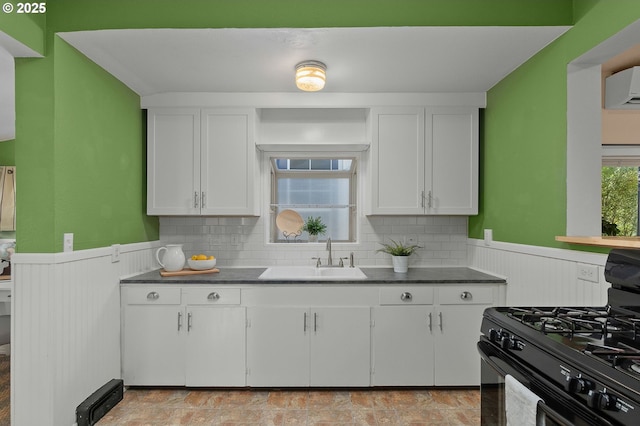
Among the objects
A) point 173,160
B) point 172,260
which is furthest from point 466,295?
point 173,160

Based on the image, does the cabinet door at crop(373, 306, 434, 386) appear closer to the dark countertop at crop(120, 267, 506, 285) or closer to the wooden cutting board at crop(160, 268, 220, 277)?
the dark countertop at crop(120, 267, 506, 285)

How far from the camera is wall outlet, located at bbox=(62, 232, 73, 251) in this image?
2.16m

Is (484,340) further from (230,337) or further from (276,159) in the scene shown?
(276,159)

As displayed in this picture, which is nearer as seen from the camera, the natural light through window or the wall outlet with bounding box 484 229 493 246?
the wall outlet with bounding box 484 229 493 246

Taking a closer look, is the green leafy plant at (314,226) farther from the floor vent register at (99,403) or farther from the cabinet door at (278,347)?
the floor vent register at (99,403)

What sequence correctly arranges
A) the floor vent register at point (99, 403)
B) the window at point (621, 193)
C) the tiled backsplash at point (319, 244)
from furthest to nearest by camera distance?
the tiled backsplash at point (319, 244), the window at point (621, 193), the floor vent register at point (99, 403)

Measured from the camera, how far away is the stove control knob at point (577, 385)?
1.00 metres

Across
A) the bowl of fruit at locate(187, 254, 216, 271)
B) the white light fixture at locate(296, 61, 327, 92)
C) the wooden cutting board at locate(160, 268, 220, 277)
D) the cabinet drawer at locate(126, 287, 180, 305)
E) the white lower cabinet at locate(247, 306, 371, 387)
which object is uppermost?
the white light fixture at locate(296, 61, 327, 92)

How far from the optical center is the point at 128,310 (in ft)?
8.92

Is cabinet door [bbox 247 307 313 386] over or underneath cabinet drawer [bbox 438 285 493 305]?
underneath

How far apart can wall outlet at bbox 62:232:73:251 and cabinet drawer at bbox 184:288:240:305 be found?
2.65 feet

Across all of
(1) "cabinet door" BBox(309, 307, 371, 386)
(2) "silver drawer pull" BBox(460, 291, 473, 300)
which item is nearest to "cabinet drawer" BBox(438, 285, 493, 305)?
(2) "silver drawer pull" BBox(460, 291, 473, 300)

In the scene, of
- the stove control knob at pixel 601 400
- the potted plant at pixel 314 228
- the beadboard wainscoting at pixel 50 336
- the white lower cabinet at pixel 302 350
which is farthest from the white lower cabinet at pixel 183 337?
the stove control knob at pixel 601 400

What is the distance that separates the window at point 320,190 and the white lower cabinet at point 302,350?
103 cm
